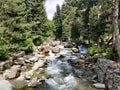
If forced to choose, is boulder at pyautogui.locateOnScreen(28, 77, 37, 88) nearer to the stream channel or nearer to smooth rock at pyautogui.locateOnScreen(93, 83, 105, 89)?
the stream channel

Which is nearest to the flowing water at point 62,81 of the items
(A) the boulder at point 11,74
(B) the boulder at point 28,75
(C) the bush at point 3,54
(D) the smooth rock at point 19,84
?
(D) the smooth rock at point 19,84

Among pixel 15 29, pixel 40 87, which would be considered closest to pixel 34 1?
pixel 15 29

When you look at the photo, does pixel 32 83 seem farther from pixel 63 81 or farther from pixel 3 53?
pixel 3 53

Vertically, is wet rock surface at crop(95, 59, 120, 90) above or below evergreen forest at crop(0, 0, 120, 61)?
below

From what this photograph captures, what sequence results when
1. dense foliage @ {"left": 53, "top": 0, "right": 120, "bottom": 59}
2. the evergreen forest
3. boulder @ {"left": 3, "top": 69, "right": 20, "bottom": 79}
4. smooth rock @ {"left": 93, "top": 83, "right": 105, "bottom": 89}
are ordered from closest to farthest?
smooth rock @ {"left": 93, "top": 83, "right": 105, "bottom": 89}
boulder @ {"left": 3, "top": 69, "right": 20, "bottom": 79}
the evergreen forest
dense foliage @ {"left": 53, "top": 0, "right": 120, "bottom": 59}

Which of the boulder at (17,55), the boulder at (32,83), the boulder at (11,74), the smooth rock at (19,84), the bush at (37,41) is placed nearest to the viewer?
the smooth rock at (19,84)

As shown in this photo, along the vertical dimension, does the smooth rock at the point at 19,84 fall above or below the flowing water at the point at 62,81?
above

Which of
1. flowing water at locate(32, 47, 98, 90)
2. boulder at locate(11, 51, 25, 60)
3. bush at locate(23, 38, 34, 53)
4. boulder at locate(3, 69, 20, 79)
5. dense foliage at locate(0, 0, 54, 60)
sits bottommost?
flowing water at locate(32, 47, 98, 90)

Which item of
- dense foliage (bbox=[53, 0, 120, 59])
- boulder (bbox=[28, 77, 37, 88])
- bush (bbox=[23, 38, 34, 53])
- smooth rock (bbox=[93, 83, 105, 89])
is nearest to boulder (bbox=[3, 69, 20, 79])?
boulder (bbox=[28, 77, 37, 88])

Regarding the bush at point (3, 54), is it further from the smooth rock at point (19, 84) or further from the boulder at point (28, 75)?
the smooth rock at point (19, 84)

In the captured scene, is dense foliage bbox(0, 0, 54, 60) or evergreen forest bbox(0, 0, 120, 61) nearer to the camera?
evergreen forest bbox(0, 0, 120, 61)

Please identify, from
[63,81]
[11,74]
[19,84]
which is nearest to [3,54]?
[11,74]

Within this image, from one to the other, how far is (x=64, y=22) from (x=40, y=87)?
1827 inches

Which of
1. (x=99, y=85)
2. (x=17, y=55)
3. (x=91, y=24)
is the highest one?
(x=91, y=24)
